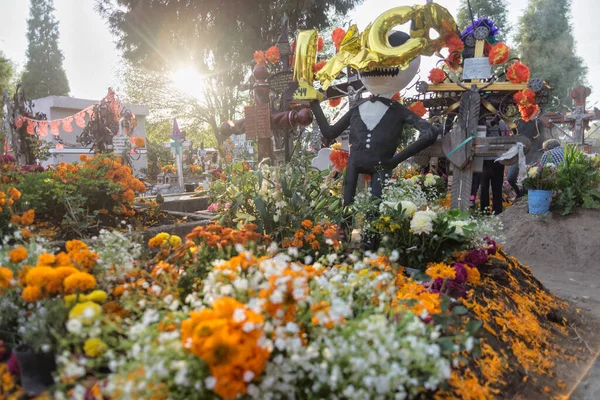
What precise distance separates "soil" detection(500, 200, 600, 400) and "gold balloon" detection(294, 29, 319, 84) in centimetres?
339

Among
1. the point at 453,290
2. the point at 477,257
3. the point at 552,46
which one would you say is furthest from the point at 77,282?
the point at 552,46

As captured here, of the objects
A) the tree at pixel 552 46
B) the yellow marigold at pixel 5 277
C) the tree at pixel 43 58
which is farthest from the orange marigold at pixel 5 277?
the tree at pixel 43 58

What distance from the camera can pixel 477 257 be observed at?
10.7ft

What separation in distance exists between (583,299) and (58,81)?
40.4 meters

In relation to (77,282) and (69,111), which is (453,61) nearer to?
(77,282)

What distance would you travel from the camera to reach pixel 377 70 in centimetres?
420

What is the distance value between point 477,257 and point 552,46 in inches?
1153

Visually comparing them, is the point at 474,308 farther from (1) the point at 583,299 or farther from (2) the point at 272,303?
(1) the point at 583,299

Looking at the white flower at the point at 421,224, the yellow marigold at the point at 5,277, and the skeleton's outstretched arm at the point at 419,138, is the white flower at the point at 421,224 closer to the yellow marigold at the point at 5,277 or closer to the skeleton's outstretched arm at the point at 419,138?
the skeleton's outstretched arm at the point at 419,138

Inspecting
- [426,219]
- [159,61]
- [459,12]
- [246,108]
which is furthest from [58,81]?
[426,219]

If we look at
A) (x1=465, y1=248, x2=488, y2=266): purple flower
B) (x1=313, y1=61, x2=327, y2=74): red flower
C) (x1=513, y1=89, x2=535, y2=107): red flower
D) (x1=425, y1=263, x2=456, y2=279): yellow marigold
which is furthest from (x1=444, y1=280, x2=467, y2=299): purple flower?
(x1=513, y1=89, x2=535, y2=107): red flower

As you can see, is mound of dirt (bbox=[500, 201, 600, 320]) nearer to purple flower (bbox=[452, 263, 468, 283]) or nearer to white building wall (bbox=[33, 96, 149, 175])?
purple flower (bbox=[452, 263, 468, 283])

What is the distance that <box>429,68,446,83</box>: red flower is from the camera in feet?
20.8

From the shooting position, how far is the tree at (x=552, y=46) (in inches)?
1017
